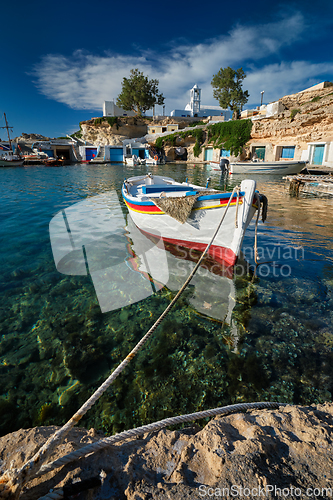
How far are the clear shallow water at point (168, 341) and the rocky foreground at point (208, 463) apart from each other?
0.88 m

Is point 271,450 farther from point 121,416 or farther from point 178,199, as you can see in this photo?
point 178,199

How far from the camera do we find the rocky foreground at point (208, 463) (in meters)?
1.30

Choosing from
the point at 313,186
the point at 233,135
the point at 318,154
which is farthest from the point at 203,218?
the point at 233,135

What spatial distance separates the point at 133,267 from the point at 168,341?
8.39 ft

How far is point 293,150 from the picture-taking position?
101ft

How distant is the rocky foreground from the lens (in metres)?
1.30

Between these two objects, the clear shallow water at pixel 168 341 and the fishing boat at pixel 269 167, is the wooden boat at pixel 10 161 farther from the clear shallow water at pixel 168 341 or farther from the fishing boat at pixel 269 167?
the clear shallow water at pixel 168 341

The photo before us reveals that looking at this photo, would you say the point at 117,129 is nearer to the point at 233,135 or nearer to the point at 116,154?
the point at 116,154

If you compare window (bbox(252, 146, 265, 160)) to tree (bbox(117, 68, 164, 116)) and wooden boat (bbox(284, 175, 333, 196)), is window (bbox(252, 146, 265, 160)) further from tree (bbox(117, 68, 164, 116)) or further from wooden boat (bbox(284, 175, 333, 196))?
tree (bbox(117, 68, 164, 116))

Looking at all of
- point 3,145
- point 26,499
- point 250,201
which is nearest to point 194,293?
point 250,201

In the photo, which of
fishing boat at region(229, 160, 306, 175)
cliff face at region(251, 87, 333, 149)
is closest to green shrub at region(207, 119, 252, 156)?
cliff face at region(251, 87, 333, 149)

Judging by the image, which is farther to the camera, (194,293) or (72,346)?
(194,293)

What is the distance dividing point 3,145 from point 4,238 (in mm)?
67812

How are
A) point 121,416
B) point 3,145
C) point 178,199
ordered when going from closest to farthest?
1. point 121,416
2. point 178,199
3. point 3,145
